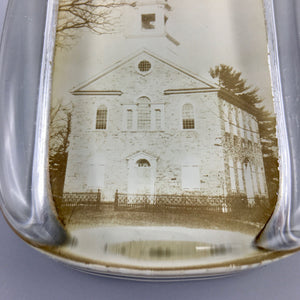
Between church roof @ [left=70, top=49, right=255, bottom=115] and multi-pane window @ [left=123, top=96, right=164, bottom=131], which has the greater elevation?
church roof @ [left=70, top=49, right=255, bottom=115]

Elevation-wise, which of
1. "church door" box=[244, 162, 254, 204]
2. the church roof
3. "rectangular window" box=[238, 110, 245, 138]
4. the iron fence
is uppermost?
the church roof

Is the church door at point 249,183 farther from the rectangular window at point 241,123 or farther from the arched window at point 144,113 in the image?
the arched window at point 144,113

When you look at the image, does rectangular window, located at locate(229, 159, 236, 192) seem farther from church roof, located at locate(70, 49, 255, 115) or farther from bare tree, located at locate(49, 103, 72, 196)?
bare tree, located at locate(49, 103, 72, 196)

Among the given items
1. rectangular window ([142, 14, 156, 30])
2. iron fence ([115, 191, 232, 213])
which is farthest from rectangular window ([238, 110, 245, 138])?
rectangular window ([142, 14, 156, 30])

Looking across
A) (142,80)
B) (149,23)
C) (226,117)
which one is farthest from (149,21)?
(226,117)

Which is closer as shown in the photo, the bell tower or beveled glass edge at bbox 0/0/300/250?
beveled glass edge at bbox 0/0/300/250

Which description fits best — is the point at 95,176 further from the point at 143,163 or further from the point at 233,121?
the point at 233,121

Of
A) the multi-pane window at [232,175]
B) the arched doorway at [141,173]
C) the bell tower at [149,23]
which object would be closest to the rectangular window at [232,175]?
the multi-pane window at [232,175]
